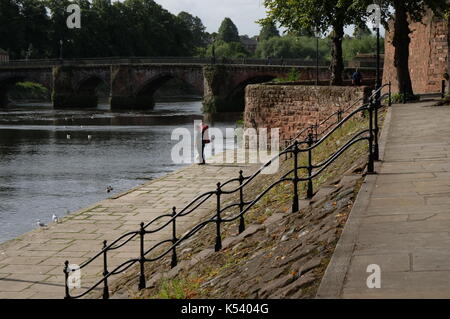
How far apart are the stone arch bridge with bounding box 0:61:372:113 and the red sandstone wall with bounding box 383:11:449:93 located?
27.2 meters

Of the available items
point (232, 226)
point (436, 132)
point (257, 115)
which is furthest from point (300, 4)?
point (232, 226)

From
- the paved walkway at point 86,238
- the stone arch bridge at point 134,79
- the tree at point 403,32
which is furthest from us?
the stone arch bridge at point 134,79

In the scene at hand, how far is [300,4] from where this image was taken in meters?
32.8

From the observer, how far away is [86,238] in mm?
16719

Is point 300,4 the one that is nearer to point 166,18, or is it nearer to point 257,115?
point 257,115

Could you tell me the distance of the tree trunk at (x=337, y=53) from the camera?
110 feet

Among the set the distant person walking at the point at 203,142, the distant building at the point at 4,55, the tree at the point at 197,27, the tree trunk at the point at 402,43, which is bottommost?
the distant person walking at the point at 203,142

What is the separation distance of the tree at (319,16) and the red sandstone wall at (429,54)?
234 cm

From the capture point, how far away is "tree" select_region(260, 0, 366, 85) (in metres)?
32.1

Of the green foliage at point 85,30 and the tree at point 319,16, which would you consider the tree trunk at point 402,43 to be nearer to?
the tree at point 319,16

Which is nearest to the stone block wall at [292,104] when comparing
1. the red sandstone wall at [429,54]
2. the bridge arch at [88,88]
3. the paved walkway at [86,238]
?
the red sandstone wall at [429,54]

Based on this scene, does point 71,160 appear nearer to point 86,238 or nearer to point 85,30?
point 86,238
